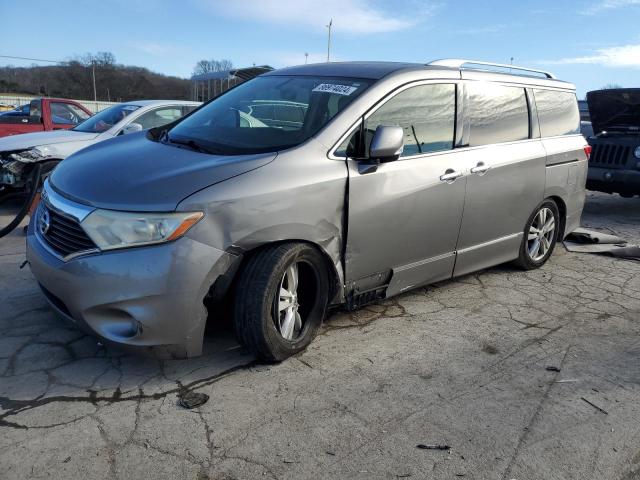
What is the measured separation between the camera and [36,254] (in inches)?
120

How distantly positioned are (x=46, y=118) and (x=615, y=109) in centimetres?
1028

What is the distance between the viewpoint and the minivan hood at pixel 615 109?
27.3 ft

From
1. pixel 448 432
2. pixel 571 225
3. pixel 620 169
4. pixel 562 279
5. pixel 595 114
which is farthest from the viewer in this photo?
pixel 595 114

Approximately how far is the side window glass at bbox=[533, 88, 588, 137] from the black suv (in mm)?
3102

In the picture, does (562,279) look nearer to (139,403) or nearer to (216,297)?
(216,297)

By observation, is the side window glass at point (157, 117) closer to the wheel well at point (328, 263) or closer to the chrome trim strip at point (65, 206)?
the chrome trim strip at point (65, 206)

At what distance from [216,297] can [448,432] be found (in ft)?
4.44

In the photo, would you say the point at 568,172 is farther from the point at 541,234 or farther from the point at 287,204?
the point at 287,204

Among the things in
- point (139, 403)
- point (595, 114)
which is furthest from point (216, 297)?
point (595, 114)

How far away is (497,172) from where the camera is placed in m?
4.26

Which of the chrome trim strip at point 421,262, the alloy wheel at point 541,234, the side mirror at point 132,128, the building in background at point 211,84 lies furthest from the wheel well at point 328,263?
the building in background at point 211,84

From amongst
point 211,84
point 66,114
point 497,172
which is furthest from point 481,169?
point 211,84

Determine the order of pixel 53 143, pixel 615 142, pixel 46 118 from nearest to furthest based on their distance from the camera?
pixel 53 143 < pixel 615 142 < pixel 46 118

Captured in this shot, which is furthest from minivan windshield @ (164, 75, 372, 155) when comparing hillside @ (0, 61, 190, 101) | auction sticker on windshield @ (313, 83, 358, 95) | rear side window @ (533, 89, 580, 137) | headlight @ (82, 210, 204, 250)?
hillside @ (0, 61, 190, 101)
